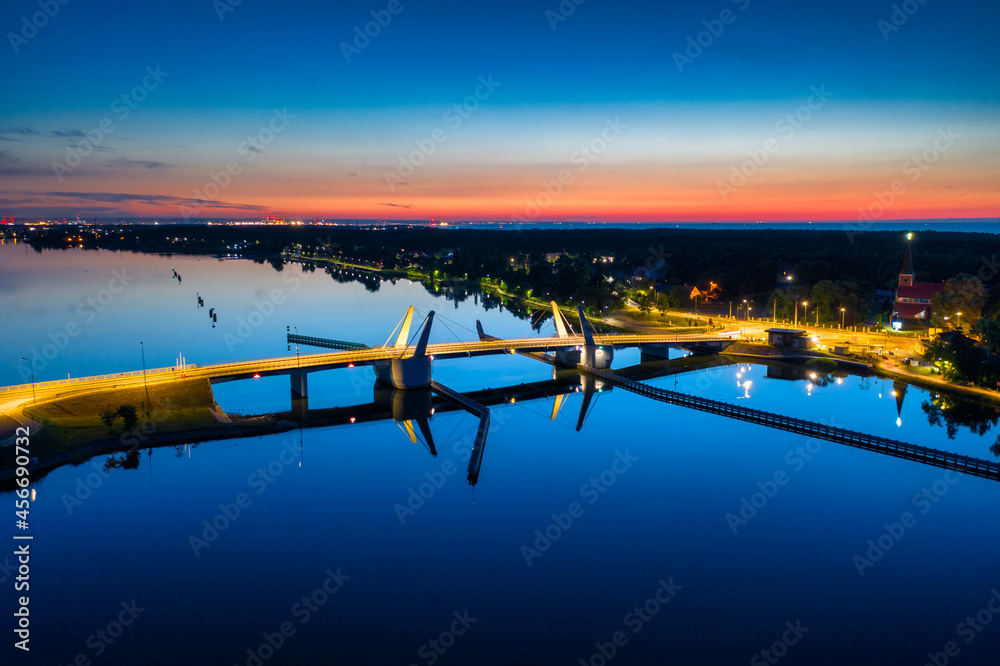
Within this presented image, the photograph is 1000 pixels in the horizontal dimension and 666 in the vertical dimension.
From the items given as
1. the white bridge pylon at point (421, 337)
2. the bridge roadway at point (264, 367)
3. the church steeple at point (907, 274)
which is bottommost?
the bridge roadway at point (264, 367)

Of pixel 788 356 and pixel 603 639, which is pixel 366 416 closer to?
pixel 603 639

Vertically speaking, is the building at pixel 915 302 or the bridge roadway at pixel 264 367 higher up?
the building at pixel 915 302

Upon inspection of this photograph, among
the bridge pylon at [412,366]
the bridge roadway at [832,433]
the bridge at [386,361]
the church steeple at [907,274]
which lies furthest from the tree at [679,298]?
the bridge pylon at [412,366]

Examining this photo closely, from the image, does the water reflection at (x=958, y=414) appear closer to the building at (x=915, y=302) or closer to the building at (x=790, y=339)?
the building at (x=790, y=339)

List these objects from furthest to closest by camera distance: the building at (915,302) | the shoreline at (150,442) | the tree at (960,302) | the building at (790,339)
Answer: the building at (915,302) → the building at (790,339) → the tree at (960,302) → the shoreline at (150,442)

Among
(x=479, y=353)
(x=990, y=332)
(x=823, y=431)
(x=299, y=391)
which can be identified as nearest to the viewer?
(x=823, y=431)

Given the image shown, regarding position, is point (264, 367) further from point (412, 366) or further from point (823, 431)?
point (823, 431)

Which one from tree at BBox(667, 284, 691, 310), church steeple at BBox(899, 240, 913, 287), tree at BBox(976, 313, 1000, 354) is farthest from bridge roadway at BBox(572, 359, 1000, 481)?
church steeple at BBox(899, 240, 913, 287)

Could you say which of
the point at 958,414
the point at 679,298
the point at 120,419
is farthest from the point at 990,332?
the point at 120,419
